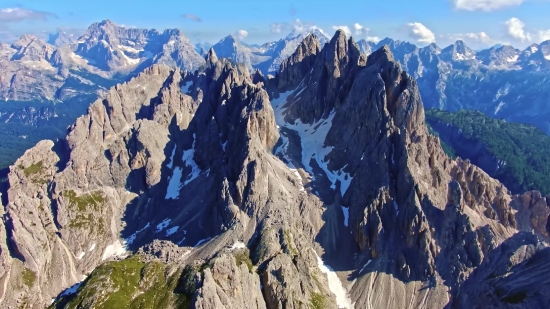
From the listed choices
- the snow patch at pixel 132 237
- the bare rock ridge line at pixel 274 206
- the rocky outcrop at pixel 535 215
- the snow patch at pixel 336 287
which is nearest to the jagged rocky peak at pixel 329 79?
the bare rock ridge line at pixel 274 206

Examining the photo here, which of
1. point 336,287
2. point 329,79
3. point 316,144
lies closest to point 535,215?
point 336,287

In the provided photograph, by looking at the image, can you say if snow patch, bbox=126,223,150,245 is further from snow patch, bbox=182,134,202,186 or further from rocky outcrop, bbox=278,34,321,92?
rocky outcrop, bbox=278,34,321,92

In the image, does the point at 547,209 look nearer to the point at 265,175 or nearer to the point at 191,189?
the point at 265,175

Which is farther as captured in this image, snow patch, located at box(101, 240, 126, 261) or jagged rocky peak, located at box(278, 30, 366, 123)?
jagged rocky peak, located at box(278, 30, 366, 123)

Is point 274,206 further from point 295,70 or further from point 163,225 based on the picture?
point 295,70

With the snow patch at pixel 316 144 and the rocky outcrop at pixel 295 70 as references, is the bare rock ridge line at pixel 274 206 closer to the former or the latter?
the snow patch at pixel 316 144

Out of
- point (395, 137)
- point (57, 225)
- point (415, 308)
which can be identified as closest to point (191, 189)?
point (57, 225)

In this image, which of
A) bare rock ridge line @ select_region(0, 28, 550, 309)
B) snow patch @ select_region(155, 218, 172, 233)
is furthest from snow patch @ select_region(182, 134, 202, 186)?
snow patch @ select_region(155, 218, 172, 233)
